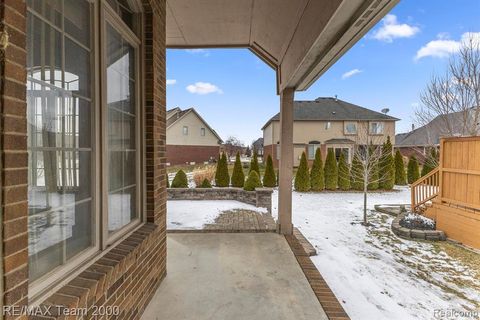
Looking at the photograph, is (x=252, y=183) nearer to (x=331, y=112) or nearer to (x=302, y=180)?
(x=302, y=180)

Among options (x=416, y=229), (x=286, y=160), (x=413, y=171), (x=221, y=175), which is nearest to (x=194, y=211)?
(x=286, y=160)

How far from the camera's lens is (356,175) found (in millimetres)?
12203

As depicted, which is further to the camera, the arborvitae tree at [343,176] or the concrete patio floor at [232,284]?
the arborvitae tree at [343,176]

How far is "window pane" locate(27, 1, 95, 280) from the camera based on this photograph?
4.31ft

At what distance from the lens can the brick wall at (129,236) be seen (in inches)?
38.8

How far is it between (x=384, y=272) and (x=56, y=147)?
15.6 ft

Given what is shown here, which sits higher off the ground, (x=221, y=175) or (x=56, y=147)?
(x=56, y=147)

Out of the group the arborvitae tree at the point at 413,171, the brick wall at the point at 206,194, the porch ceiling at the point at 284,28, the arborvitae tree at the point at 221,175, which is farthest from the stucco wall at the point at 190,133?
the porch ceiling at the point at 284,28

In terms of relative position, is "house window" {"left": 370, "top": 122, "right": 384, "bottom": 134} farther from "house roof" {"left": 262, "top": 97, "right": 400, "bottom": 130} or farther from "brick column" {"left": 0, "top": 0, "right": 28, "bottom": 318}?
"brick column" {"left": 0, "top": 0, "right": 28, "bottom": 318}

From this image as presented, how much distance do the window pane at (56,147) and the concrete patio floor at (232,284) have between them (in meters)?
1.15

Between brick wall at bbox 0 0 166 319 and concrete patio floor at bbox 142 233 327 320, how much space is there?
24 centimetres

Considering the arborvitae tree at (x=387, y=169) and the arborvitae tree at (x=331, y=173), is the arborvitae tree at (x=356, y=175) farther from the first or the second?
the arborvitae tree at (x=387, y=169)

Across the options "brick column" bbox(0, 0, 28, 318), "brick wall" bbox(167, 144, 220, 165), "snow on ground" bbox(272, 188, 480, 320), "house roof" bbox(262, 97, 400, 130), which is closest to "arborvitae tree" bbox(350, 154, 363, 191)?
"snow on ground" bbox(272, 188, 480, 320)

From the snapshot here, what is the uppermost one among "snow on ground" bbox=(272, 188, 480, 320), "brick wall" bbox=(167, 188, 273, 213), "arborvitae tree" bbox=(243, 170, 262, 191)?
"arborvitae tree" bbox=(243, 170, 262, 191)
